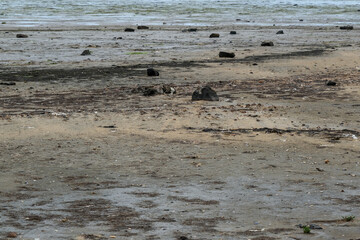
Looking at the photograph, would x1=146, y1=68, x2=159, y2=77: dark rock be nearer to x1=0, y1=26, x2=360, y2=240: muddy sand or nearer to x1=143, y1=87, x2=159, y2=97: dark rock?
x1=0, y1=26, x2=360, y2=240: muddy sand

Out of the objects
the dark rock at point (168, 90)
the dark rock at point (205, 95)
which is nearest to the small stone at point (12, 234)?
the dark rock at point (205, 95)

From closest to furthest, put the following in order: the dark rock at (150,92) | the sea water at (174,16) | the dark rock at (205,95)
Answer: the dark rock at (205,95)
the dark rock at (150,92)
the sea water at (174,16)

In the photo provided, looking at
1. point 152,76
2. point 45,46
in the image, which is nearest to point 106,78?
point 152,76

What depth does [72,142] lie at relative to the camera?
11.4m

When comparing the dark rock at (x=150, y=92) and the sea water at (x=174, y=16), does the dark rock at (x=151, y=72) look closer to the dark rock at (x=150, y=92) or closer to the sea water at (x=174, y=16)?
the dark rock at (x=150, y=92)

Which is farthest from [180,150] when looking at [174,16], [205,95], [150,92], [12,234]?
[174,16]

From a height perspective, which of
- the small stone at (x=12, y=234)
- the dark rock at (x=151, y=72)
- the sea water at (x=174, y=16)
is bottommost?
the sea water at (x=174, y=16)

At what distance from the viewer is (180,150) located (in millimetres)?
10867

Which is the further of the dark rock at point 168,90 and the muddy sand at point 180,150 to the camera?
the dark rock at point 168,90

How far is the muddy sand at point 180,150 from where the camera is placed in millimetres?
7402

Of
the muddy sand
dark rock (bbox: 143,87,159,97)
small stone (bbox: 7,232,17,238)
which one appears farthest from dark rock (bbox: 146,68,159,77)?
small stone (bbox: 7,232,17,238)

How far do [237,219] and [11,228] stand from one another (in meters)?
2.14

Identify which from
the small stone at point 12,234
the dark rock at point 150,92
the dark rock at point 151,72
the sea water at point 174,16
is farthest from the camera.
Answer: the sea water at point 174,16

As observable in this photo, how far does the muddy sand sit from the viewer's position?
291 inches
